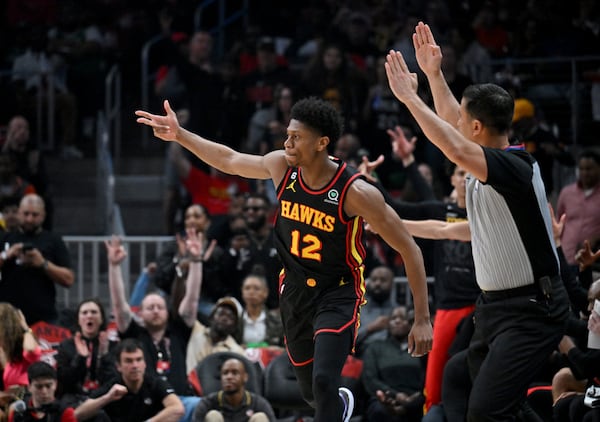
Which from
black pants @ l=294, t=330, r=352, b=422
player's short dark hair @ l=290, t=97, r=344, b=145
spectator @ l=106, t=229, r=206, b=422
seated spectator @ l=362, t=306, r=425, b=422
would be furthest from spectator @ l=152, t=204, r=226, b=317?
black pants @ l=294, t=330, r=352, b=422

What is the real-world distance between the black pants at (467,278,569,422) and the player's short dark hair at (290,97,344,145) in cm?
141

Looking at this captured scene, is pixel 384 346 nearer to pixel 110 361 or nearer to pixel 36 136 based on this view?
pixel 110 361

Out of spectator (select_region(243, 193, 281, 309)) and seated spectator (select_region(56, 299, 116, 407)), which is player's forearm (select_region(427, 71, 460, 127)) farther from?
spectator (select_region(243, 193, 281, 309))

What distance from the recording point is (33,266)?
1116 centimetres

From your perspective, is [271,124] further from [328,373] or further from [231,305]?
[328,373]

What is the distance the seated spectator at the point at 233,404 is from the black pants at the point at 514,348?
4.13 meters

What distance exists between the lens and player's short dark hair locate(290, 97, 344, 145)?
22.4ft

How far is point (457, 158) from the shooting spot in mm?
5809

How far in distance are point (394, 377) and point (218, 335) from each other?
169cm

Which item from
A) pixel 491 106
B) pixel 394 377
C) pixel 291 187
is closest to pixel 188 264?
pixel 394 377

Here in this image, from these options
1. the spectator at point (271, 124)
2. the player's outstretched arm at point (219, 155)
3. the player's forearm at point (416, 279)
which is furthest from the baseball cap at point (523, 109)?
the player's forearm at point (416, 279)

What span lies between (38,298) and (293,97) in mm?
4144

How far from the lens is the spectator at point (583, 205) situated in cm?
1132

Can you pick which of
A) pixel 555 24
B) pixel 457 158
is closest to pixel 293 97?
pixel 555 24
